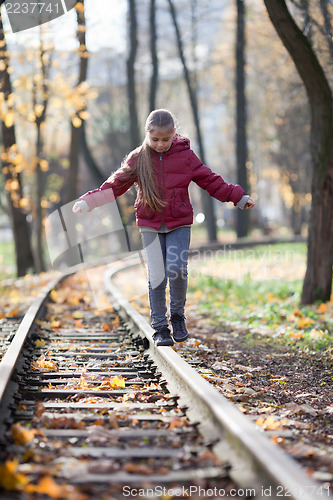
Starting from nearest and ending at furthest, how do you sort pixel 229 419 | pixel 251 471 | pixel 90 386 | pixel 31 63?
pixel 251 471 < pixel 229 419 < pixel 90 386 < pixel 31 63

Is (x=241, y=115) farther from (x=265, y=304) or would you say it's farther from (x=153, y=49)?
(x=265, y=304)

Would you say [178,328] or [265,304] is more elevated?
[178,328]

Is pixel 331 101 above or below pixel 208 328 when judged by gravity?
above

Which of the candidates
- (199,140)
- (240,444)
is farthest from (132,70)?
(240,444)

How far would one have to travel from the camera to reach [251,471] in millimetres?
2607

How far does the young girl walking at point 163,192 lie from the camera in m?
4.82

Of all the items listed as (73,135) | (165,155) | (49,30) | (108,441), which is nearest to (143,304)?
(165,155)

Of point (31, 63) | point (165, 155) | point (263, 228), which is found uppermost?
point (31, 63)

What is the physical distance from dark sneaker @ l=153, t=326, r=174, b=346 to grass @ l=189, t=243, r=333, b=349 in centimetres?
189

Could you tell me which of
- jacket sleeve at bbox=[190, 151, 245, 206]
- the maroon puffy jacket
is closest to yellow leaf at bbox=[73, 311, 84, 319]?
the maroon puffy jacket

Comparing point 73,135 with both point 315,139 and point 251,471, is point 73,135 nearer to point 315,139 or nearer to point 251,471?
point 315,139

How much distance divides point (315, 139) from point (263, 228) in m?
27.9

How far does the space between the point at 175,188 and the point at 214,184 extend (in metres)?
0.35

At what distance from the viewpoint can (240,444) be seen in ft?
9.05
